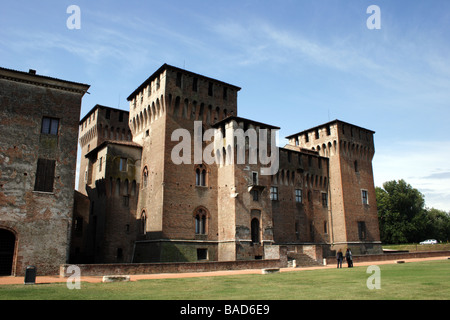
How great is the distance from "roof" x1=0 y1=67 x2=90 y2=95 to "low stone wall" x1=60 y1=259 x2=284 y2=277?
11223mm

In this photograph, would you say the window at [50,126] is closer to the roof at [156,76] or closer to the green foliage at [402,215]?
the roof at [156,76]

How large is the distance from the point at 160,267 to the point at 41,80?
13.8m

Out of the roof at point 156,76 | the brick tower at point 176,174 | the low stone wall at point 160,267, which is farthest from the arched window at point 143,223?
the roof at point 156,76

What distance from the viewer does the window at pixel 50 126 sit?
2245cm

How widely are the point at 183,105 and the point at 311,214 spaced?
61.5 feet

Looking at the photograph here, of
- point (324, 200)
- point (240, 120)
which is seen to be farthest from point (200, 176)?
point (324, 200)

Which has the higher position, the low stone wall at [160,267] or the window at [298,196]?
the window at [298,196]

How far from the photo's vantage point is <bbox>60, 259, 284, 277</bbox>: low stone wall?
1969cm

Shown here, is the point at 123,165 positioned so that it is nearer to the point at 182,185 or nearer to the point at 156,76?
the point at 182,185

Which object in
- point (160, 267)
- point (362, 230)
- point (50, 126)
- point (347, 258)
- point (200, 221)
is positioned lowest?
point (160, 267)

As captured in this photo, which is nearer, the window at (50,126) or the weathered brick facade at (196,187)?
the window at (50,126)

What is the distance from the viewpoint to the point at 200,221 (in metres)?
30.5

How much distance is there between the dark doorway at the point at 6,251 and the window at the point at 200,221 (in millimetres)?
13785

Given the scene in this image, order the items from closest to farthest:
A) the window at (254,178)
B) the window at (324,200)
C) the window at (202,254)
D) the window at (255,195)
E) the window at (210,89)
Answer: the window at (202,254) < the window at (255,195) < the window at (254,178) < the window at (210,89) < the window at (324,200)
